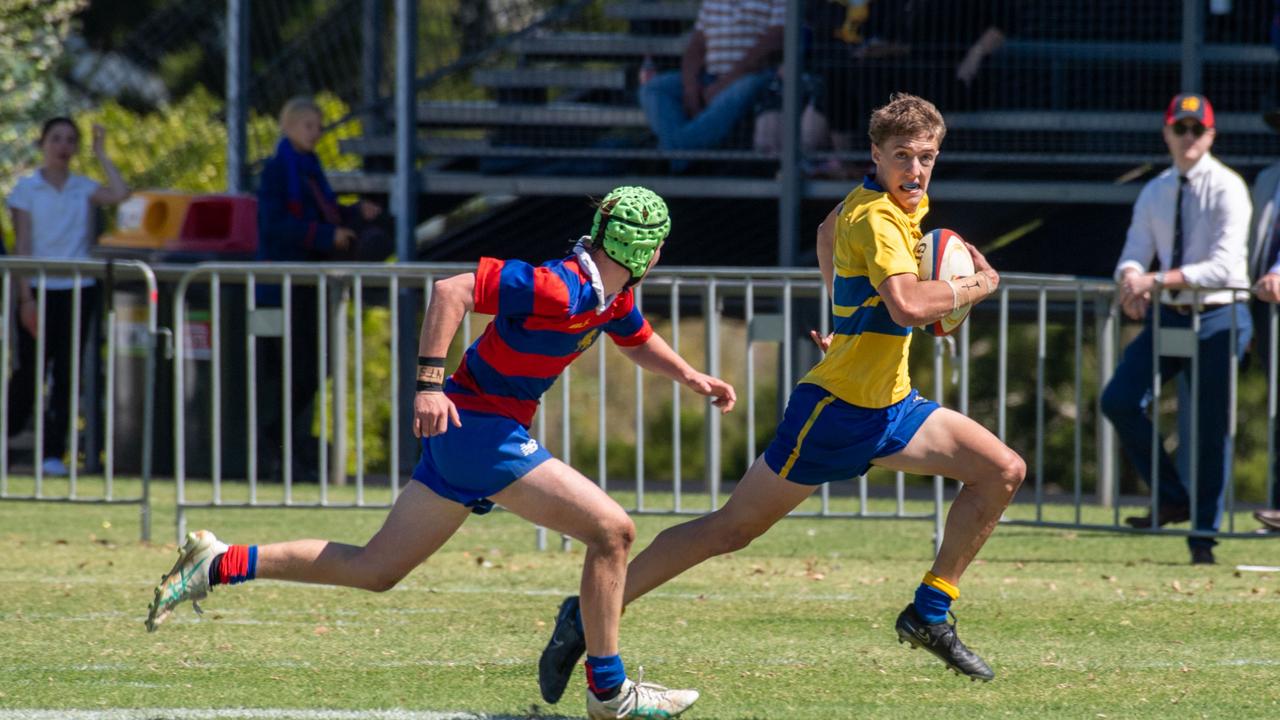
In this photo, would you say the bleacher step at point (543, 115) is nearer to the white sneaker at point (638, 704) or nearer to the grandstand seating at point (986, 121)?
the grandstand seating at point (986, 121)

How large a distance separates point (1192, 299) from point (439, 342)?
15.5ft

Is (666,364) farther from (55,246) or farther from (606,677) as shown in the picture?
(55,246)

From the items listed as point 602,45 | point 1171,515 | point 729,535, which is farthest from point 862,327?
point 602,45

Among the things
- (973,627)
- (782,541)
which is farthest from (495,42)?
(973,627)

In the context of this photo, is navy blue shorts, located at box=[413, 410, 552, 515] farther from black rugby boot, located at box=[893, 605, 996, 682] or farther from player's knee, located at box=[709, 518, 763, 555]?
black rugby boot, located at box=[893, 605, 996, 682]

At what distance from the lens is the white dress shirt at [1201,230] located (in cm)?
883

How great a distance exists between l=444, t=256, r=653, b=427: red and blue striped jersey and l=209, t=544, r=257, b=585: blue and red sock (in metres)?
0.84

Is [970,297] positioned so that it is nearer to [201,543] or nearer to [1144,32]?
[201,543]

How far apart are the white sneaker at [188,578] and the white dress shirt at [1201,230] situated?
190 inches

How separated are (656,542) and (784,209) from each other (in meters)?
6.64

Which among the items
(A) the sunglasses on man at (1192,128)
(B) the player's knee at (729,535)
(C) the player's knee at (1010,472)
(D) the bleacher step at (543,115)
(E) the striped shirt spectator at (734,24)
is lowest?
(B) the player's knee at (729,535)

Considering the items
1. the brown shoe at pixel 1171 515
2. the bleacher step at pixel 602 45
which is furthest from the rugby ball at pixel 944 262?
the bleacher step at pixel 602 45

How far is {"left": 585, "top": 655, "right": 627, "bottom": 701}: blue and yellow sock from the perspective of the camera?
5262 mm

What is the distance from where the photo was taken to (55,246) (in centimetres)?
1200
